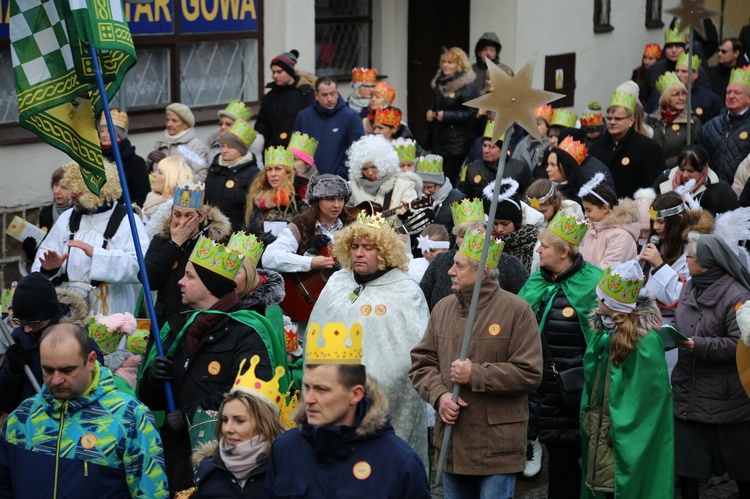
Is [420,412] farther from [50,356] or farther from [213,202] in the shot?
[213,202]

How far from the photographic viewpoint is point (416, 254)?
9891 mm

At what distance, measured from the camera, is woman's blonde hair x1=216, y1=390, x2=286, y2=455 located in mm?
4898

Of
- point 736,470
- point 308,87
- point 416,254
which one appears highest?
point 308,87

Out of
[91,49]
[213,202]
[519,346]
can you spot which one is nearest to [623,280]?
[519,346]

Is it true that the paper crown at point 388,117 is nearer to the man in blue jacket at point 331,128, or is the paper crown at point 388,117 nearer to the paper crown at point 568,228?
the man in blue jacket at point 331,128

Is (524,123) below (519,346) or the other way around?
the other way around

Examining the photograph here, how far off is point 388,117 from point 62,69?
17.4ft

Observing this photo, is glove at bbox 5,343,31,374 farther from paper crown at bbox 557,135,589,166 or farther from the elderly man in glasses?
paper crown at bbox 557,135,589,166

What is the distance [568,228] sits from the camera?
7086 mm

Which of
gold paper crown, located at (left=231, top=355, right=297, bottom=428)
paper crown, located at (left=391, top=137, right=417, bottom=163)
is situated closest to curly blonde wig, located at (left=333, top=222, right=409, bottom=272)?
gold paper crown, located at (left=231, top=355, right=297, bottom=428)

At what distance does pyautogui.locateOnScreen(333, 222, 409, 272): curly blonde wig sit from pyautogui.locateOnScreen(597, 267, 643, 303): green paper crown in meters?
1.15

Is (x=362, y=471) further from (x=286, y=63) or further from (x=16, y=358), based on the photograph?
(x=286, y=63)

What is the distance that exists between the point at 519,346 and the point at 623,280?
2.52 ft

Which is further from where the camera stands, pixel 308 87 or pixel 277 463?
pixel 308 87
